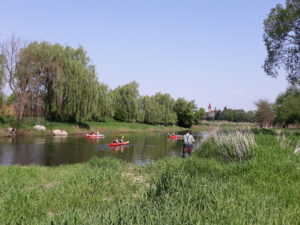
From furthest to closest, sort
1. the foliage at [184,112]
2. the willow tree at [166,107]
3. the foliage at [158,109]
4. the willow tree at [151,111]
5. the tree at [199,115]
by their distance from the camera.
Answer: the tree at [199,115]
the foliage at [184,112]
the willow tree at [166,107]
the foliage at [158,109]
the willow tree at [151,111]

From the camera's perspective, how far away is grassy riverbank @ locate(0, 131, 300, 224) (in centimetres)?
352

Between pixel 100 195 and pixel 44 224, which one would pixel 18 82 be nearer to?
pixel 100 195

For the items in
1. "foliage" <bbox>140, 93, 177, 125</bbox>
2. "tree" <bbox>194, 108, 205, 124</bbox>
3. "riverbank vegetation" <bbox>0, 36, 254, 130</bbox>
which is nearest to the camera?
"riverbank vegetation" <bbox>0, 36, 254, 130</bbox>

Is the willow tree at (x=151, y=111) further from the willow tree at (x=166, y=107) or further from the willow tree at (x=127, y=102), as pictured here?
the willow tree at (x=127, y=102)

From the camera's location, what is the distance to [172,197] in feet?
14.5

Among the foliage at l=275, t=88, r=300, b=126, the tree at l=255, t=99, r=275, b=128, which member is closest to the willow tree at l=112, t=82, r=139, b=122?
the tree at l=255, t=99, r=275, b=128

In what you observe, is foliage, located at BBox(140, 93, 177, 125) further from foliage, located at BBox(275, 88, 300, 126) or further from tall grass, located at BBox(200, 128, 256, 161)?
tall grass, located at BBox(200, 128, 256, 161)

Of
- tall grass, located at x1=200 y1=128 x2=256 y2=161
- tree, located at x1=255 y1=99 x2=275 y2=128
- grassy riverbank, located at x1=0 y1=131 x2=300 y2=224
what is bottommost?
grassy riverbank, located at x1=0 y1=131 x2=300 y2=224

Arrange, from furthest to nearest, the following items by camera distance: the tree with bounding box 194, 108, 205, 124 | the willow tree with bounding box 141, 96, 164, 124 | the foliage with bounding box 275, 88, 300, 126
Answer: the tree with bounding box 194, 108, 205, 124 < the willow tree with bounding box 141, 96, 164, 124 < the foliage with bounding box 275, 88, 300, 126

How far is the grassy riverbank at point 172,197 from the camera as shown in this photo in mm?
3521

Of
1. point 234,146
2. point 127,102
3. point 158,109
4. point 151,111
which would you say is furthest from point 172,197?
point 158,109

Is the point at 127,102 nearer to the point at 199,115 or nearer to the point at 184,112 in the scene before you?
the point at 184,112

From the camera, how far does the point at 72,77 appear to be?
34188 mm

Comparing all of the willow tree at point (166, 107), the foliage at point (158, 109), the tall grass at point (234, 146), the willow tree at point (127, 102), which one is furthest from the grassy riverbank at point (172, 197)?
the willow tree at point (166, 107)
